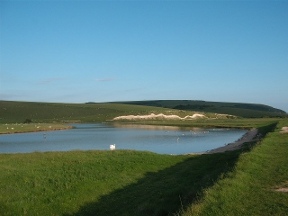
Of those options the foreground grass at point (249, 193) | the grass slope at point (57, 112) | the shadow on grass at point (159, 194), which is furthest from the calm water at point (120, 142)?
the grass slope at point (57, 112)

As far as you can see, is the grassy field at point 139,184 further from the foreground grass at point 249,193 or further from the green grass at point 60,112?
the green grass at point 60,112

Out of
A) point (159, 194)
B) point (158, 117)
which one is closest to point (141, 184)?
point (159, 194)

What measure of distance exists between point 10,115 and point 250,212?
458 feet

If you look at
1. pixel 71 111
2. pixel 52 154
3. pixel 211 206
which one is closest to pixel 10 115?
pixel 71 111

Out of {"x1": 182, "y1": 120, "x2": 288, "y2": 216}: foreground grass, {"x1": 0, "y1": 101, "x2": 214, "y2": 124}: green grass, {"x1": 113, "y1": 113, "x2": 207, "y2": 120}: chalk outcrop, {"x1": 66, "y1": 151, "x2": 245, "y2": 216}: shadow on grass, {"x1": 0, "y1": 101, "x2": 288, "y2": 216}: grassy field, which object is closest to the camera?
{"x1": 182, "y1": 120, "x2": 288, "y2": 216}: foreground grass

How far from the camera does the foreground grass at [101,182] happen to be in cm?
1534

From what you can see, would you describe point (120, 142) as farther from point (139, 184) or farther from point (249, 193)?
point (249, 193)

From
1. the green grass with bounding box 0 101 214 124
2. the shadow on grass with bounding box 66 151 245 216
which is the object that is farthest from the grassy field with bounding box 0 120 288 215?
the green grass with bounding box 0 101 214 124

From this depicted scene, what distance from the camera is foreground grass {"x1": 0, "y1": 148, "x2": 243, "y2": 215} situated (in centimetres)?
1534

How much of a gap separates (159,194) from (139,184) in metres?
4.17

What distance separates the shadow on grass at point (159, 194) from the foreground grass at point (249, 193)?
84 cm

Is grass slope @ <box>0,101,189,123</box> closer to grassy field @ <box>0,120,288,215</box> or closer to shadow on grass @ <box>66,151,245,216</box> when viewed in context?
grassy field @ <box>0,120,288,215</box>

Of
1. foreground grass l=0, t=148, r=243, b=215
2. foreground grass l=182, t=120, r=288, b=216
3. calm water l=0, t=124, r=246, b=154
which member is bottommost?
calm water l=0, t=124, r=246, b=154

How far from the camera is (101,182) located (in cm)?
2014
